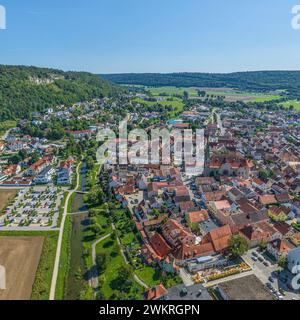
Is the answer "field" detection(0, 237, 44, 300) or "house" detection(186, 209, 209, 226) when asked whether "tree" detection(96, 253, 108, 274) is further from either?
"house" detection(186, 209, 209, 226)

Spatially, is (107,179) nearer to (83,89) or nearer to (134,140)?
(134,140)

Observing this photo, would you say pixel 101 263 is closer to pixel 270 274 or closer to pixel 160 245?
pixel 160 245

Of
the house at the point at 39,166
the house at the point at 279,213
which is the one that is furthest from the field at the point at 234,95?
the house at the point at 279,213

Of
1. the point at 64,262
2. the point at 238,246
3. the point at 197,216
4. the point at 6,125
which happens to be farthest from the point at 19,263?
the point at 6,125

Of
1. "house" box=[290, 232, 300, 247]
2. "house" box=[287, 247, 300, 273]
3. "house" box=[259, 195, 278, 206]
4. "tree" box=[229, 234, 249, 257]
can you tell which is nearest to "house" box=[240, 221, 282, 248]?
"house" box=[290, 232, 300, 247]

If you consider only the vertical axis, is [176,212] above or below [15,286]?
above

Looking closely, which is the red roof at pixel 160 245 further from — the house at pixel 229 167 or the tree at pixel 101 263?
the house at pixel 229 167

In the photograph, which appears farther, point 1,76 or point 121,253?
point 1,76

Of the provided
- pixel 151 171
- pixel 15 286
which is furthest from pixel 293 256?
pixel 151 171
